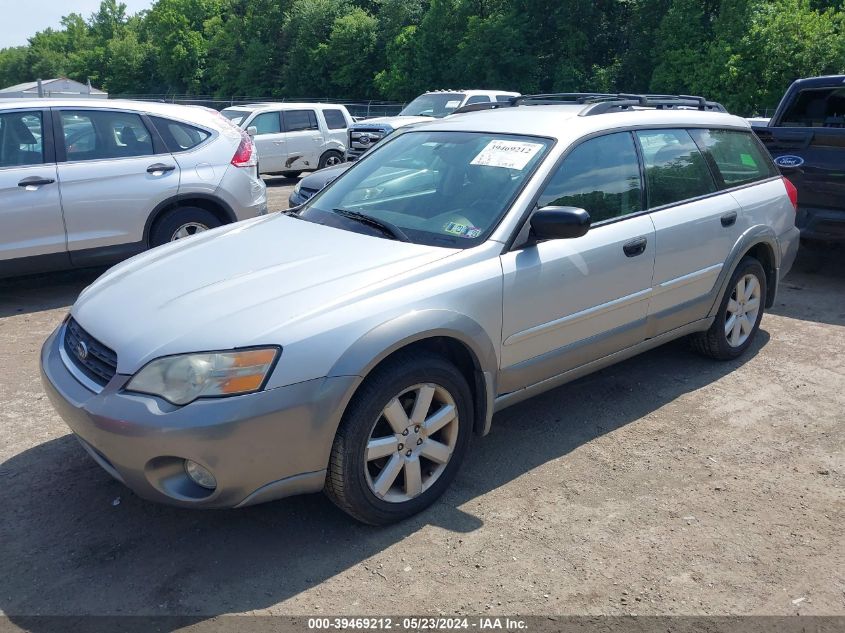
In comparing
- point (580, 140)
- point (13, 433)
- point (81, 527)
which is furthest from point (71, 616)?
point (580, 140)

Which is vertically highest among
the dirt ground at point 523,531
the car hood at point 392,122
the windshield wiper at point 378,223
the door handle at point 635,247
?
the windshield wiper at point 378,223

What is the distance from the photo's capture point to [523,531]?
3.32 metres

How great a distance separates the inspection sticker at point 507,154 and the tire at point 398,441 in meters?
1.16

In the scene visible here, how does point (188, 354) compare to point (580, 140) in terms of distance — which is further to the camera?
point (580, 140)

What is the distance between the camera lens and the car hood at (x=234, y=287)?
2986 mm

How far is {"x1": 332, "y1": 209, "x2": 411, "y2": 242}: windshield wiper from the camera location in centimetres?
373

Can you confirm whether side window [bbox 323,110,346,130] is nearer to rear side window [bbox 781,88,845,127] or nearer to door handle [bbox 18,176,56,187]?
rear side window [bbox 781,88,845,127]

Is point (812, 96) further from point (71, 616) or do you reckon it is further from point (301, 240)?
point (71, 616)

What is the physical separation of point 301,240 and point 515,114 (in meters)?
1.50

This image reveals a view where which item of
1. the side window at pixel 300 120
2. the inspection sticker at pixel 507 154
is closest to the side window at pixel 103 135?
the inspection sticker at pixel 507 154

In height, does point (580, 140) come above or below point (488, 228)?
above

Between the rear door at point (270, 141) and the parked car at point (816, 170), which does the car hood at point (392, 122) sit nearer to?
the rear door at point (270, 141)

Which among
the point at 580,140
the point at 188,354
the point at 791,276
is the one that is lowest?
the point at 791,276

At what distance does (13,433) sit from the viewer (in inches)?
166
